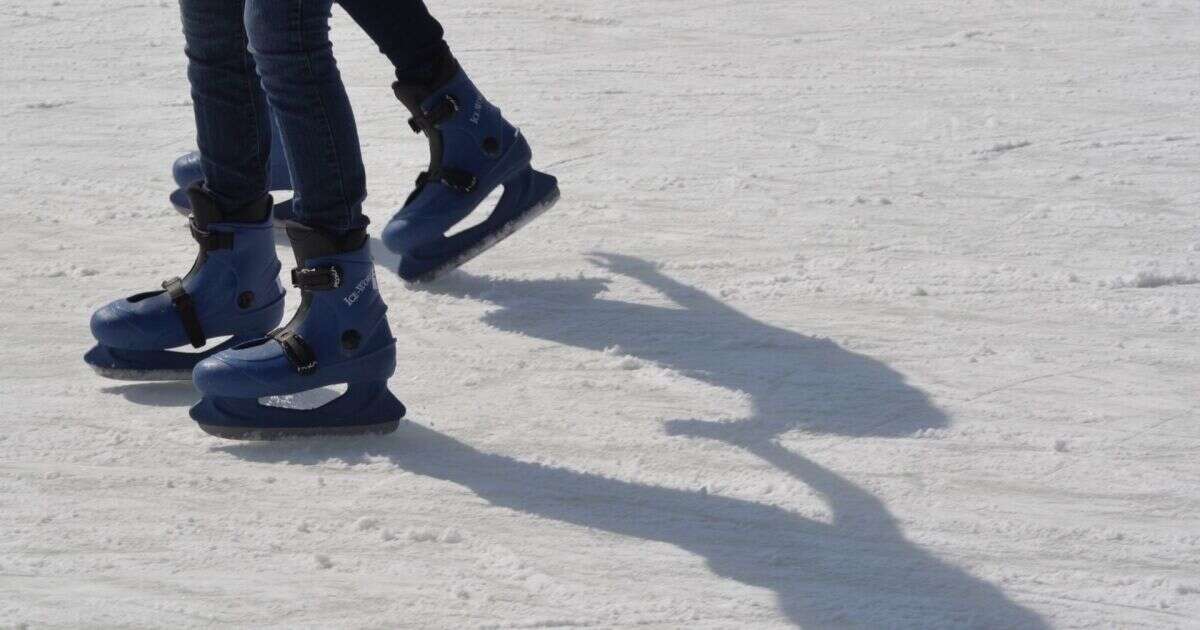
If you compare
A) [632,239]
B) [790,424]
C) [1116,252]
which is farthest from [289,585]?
[1116,252]

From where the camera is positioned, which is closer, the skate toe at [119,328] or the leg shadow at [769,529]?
the leg shadow at [769,529]

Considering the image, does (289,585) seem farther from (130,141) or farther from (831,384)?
(130,141)

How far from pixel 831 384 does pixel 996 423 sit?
0.30 m

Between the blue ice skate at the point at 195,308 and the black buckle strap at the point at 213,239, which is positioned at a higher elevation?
the black buckle strap at the point at 213,239

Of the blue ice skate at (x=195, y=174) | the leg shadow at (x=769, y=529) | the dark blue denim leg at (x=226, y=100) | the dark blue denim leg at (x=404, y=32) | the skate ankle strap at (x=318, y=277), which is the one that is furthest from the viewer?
the blue ice skate at (x=195, y=174)

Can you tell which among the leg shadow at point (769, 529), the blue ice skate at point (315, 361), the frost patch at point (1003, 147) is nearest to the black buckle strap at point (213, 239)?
the blue ice skate at point (315, 361)

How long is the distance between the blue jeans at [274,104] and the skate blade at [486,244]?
563 mm

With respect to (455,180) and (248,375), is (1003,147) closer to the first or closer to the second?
(455,180)

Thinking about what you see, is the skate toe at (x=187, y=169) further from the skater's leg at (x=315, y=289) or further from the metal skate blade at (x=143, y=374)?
the skater's leg at (x=315, y=289)

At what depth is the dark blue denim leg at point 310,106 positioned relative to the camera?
7.00 feet

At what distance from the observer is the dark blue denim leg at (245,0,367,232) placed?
2.13m

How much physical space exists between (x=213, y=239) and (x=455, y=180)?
59 centimetres

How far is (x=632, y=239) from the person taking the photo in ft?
11.1

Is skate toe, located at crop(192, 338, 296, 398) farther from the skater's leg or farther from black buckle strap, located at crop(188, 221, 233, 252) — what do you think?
black buckle strap, located at crop(188, 221, 233, 252)
